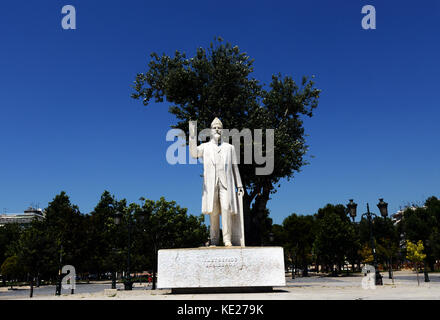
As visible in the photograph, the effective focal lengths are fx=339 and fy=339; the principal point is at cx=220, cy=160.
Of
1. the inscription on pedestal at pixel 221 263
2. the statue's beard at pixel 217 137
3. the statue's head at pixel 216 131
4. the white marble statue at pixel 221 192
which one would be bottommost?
the inscription on pedestal at pixel 221 263

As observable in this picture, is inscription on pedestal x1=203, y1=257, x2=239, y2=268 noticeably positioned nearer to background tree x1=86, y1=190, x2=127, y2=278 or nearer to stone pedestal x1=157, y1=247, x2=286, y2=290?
stone pedestal x1=157, y1=247, x2=286, y2=290

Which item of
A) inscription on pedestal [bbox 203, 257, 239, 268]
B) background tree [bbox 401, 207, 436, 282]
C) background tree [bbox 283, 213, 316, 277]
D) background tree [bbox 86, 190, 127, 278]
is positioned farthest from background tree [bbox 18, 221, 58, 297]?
background tree [bbox 401, 207, 436, 282]

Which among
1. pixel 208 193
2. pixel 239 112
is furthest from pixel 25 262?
pixel 208 193

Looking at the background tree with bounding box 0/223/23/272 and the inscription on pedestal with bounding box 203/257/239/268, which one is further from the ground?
the inscription on pedestal with bounding box 203/257/239/268

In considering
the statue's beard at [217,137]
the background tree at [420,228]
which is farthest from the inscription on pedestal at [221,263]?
the background tree at [420,228]

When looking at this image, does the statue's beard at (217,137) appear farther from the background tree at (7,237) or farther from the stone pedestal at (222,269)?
the background tree at (7,237)

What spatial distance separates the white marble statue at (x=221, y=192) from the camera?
9.94 metres

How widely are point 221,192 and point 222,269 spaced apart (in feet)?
7.26

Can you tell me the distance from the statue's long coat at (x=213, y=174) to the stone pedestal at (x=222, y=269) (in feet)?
4.75

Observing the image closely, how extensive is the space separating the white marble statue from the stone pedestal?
95cm

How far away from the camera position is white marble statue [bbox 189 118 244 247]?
32.6 feet

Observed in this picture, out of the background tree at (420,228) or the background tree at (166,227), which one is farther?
the background tree at (420,228)

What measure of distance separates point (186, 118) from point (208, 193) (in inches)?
465

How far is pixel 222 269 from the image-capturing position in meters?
8.91
